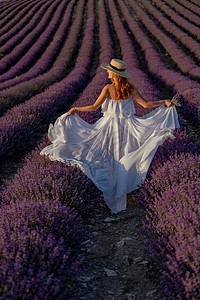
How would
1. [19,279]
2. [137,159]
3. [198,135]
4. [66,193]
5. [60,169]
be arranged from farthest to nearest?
[198,135]
[137,159]
[60,169]
[66,193]
[19,279]

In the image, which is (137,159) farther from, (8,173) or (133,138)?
(8,173)

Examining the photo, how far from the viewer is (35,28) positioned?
20.5 metres

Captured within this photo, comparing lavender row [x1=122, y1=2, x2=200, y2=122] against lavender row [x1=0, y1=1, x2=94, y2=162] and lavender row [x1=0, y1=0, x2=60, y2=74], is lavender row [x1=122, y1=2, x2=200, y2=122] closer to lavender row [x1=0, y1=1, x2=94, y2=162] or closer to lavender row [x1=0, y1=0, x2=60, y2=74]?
lavender row [x1=0, y1=1, x2=94, y2=162]

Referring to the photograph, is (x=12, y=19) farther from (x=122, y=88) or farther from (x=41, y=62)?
(x=122, y=88)

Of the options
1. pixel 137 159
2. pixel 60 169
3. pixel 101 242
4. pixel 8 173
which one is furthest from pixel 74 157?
pixel 8 173

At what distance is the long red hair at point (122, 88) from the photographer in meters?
3.15

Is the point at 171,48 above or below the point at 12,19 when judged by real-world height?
below

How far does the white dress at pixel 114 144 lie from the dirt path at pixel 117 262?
0.23m

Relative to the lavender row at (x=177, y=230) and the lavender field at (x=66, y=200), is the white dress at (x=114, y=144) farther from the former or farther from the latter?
the lavender row at (x=177, y=230)

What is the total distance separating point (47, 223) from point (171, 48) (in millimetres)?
12541

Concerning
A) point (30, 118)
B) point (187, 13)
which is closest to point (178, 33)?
point (187, 13)

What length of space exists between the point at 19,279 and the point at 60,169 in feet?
4.78

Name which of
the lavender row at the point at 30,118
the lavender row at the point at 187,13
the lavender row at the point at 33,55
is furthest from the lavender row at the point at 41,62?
the lavender row at the point at 187,13

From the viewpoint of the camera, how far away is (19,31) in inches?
799
